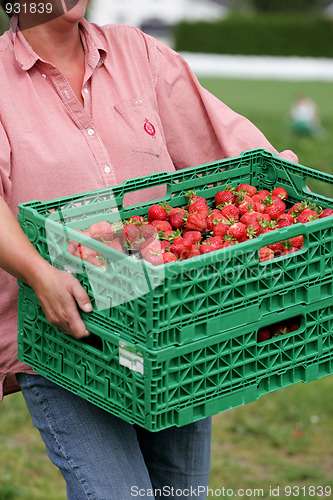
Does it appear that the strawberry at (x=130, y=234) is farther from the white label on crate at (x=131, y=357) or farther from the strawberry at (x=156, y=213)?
the white label on crate at (x=131, y=357)

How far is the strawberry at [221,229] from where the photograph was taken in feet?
7.41

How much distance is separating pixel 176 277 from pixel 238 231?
432 mm

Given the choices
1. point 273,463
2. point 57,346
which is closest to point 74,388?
point 57,346

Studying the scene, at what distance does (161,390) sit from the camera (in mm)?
1898

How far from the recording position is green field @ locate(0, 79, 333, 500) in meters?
3.77

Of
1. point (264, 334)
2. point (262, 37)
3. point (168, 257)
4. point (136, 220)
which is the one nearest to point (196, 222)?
point (136, 220)

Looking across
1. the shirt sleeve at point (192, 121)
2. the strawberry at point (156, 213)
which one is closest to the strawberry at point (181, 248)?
the strawberry at point (156, 213)

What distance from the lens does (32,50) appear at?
2.34m

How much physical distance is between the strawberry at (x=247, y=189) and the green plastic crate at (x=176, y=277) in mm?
272

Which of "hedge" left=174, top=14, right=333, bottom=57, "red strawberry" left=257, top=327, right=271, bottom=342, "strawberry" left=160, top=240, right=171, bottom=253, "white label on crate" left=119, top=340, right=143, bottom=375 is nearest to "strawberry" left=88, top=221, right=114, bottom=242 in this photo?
"strawberry" left=160, top=240, right=171, bottom=253

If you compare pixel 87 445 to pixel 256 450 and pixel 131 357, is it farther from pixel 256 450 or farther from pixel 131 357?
pixel 256 450

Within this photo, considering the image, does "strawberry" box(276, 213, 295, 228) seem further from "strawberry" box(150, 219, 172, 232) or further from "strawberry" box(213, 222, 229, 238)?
"strawberry" box(150, 219, 172, 232)

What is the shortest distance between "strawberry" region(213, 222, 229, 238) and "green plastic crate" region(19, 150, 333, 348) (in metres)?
0.25

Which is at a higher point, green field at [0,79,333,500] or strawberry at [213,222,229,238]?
strawberry at [213,222,229,238]
